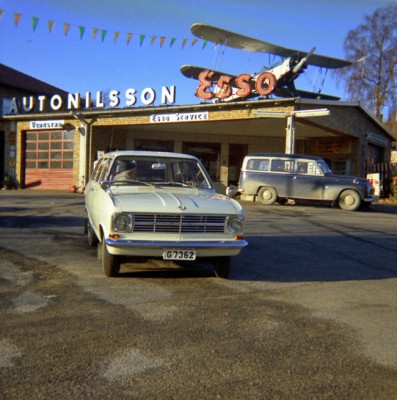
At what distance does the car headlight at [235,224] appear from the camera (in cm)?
572

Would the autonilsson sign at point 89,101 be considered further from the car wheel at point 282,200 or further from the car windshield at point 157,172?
the car windshield at point 157,172

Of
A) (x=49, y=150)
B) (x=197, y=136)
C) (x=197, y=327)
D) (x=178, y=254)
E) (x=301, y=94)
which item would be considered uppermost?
(x=301, y=94)

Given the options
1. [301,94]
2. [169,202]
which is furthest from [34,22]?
[301,94]

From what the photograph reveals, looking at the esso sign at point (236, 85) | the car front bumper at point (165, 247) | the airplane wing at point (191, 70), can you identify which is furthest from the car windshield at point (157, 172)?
the airplane wing at point (191, 70)

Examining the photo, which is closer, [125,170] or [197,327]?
[197,327]

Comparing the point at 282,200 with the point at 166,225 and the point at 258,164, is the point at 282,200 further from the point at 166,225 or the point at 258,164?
the point at 166,225

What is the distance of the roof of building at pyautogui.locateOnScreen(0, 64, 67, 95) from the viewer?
3206 centimetres

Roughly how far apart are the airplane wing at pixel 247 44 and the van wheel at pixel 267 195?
9.65m

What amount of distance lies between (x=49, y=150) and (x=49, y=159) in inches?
19.2

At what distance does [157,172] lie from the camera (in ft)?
23.0

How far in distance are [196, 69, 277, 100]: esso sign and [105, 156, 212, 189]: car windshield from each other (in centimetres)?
1227

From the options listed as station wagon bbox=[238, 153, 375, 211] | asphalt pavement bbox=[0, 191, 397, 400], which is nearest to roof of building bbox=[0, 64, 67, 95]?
station wagon bbox=[238, 153, 375, 211]

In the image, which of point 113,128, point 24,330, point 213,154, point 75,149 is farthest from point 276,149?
point 24,330

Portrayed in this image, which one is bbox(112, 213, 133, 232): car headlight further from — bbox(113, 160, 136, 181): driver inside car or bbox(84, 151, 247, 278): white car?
bbox(113, 160, 136, 181): driver inside car
